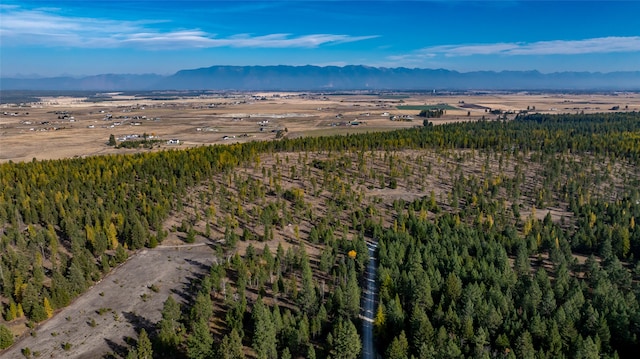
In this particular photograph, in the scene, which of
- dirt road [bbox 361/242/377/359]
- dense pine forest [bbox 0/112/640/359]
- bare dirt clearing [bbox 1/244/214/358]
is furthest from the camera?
bare dirt clearing [bbox 1/244/214/358]

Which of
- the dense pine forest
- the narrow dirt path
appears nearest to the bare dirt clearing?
the dense pine forest

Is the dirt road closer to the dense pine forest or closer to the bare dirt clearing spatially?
the dense pine forest

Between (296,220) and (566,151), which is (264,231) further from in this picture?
(566,151)

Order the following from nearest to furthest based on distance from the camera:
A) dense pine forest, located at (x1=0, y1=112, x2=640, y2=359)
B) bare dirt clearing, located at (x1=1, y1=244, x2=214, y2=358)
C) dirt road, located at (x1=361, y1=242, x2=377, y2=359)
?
1. dense pine forest, located at (x1=0, y1=112, x2=640, y2=359)
2. dirt road, located at (x1=361, y1=242, x2=377, y2=359)
3. bare dirt clearing, located at (x1=1, y1=244, x2=214, y2=358)

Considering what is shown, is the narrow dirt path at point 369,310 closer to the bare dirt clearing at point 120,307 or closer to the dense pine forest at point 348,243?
the dense pine forest at point 348,243

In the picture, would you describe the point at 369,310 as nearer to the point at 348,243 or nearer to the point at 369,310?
the point at 369,310
